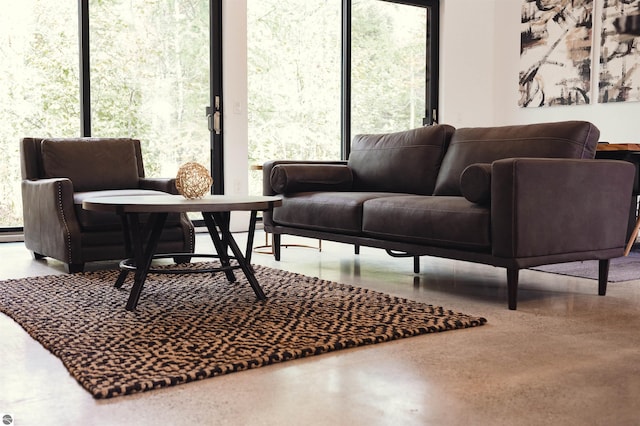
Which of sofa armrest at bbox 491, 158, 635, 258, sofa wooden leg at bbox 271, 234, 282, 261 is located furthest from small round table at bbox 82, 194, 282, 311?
sofa wooden leg at bbox 271, 234, 282, 261

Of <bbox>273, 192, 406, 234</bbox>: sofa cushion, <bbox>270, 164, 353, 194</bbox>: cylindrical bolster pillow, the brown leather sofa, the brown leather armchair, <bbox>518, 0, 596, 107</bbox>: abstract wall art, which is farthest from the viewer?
<bbox>518, 0, 596, 107</bbox>: abstract wall art

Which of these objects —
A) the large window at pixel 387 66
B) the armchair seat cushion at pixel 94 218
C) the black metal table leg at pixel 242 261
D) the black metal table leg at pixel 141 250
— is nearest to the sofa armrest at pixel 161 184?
the armchair seat cushion at pixel 94 218

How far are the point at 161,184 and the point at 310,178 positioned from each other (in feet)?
3.16

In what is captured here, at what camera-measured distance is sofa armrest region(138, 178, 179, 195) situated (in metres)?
4.42

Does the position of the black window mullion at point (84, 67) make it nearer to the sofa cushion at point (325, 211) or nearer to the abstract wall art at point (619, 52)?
the sofa cushion at point (325, 211)

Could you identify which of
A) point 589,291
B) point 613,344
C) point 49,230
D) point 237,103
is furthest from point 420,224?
point 237,103

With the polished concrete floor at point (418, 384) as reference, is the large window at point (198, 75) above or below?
above

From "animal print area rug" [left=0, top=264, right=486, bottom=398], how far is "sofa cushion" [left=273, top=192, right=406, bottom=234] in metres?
0.41

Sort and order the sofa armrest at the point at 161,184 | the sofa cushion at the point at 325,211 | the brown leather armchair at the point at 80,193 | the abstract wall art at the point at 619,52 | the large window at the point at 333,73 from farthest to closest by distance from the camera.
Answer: the large window at the point at 333,73 < the abstract wall art at the point at 619,52 < the sofa armrest at the point at 161,184 < the brown leather armchair at the point at 80,193 < the sofa cushion at the point at 325,211

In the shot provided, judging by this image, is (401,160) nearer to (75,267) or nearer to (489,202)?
(489,202)

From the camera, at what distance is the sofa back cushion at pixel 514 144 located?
10.7ft

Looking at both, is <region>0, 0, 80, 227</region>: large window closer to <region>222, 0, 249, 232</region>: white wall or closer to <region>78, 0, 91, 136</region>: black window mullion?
<region>78, 0, 91, 136</region>: black window mullion

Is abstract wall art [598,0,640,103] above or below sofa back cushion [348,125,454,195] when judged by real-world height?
above

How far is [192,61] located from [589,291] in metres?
4.17
